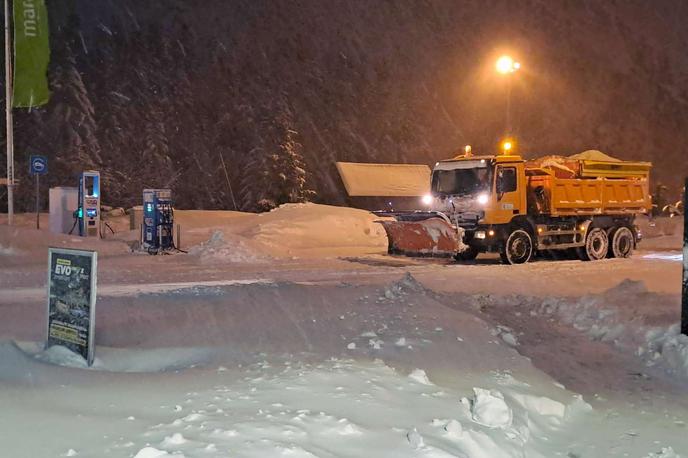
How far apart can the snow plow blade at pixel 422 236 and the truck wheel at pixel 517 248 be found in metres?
1.49

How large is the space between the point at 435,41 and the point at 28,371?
70792mm

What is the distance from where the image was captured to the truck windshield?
19172mm

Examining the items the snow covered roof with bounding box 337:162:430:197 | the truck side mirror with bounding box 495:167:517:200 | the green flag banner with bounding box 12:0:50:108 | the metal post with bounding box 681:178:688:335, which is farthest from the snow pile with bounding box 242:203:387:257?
the snow covered roof with bounding box 337:162:430:197

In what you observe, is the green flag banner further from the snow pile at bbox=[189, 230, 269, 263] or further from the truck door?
the truck door

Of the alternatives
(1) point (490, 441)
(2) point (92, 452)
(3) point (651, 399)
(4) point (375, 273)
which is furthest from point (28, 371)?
(4) point (375, 273)

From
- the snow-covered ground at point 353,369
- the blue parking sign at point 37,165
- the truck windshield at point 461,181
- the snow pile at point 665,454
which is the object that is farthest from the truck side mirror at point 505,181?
the blue parking sign at point 37,165

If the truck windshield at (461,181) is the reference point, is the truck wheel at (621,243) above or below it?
below

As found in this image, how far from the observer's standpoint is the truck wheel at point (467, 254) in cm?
2011

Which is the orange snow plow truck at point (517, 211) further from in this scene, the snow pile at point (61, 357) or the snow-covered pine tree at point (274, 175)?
the snow-covered pine tree at point (274, 175)

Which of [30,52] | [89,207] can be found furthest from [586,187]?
[30,52]

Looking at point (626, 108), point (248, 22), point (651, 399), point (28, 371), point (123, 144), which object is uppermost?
point (248, 22)

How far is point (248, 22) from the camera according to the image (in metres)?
66.2

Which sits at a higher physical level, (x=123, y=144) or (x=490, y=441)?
(x=123, y=144)

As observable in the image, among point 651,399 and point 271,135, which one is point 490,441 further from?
point 271,135
